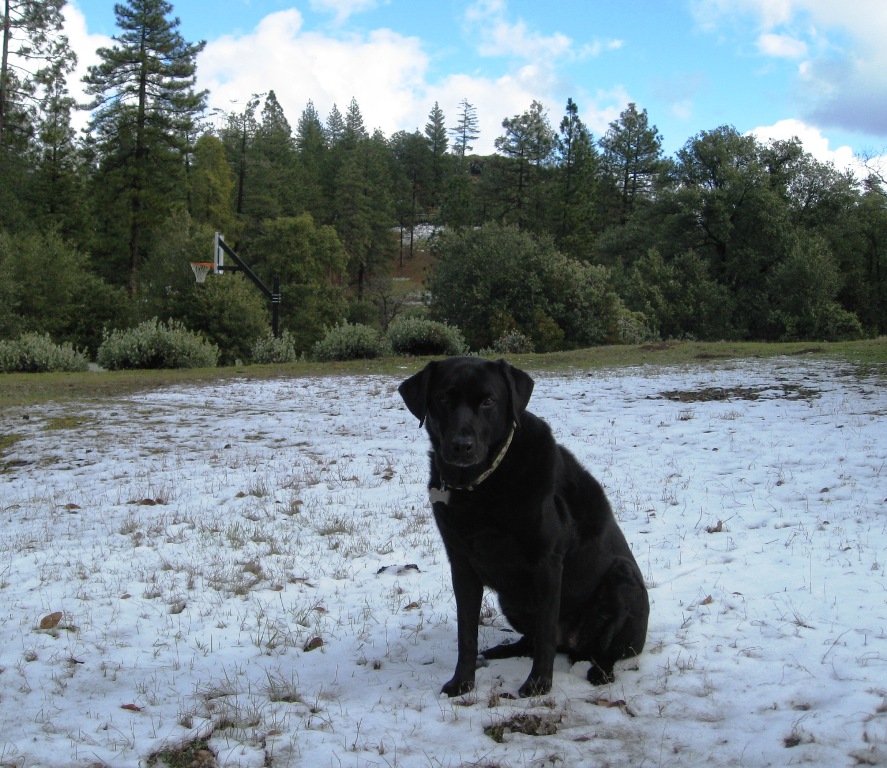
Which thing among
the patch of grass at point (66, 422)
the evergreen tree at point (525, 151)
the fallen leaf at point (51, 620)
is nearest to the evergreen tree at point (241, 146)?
the evergreen tree at point (525, 151)

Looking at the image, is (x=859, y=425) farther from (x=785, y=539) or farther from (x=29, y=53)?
(x=29, y=53)

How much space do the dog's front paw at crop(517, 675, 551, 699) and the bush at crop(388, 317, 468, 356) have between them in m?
21.2

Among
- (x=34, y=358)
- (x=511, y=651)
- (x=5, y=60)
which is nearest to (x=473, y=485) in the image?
(x=511, y=651)

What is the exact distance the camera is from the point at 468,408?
3.30 meters

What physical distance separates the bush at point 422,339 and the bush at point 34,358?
10069 millimetres

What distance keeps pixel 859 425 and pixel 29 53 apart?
114 ft

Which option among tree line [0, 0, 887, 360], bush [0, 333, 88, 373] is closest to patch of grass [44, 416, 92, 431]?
bush [0, 333, 88, 373]

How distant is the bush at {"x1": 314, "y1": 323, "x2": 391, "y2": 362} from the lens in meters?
24.1

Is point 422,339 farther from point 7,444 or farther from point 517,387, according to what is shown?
point 517,387

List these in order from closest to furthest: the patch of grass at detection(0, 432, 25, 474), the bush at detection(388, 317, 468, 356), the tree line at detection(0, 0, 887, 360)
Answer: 1. the patch of grass at detection(0, 432, 25, 474)
2. the bush at detection(388, 317, 468, 356)
3. the tree line at detection(0, 0, 887, 360)

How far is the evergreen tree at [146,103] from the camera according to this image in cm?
4606

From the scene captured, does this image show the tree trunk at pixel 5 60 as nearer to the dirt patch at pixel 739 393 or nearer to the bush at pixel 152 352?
the bush at pixel 152 352

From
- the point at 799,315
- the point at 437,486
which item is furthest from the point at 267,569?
the point at 799,315

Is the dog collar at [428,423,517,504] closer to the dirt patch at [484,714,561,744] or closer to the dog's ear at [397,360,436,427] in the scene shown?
the dog's ear at [397,360,436,427]
